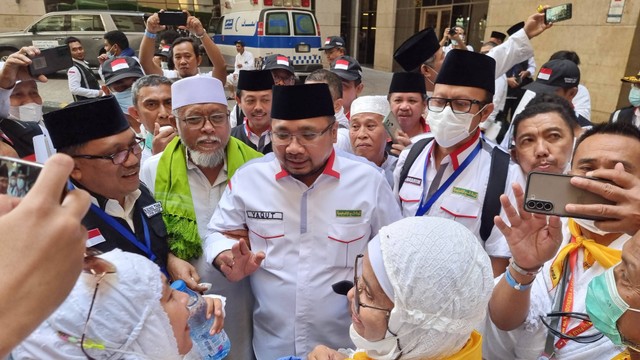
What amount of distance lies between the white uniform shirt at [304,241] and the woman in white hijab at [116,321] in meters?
0.80

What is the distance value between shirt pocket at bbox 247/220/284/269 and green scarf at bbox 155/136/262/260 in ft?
1.38

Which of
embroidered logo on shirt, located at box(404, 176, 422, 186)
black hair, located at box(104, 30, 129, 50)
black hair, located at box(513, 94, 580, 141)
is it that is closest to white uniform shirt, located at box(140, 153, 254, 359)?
embroidered logo on shirt, located at box(404, 176, 422, 186)

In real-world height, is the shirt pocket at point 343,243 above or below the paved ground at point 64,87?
above

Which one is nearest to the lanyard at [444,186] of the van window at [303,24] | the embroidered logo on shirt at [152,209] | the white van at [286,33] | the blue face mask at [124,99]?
the embroidered logo on shirt at [152,209]

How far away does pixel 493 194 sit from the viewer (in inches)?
88.2

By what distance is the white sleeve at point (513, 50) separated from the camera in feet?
10.5

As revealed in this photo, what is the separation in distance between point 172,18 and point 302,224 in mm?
3355

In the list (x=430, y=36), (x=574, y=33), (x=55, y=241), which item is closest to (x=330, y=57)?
(x=430, y=36)

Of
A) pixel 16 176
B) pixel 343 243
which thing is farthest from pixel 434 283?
pixel 16 176

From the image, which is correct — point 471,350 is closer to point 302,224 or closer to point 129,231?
point 302,224

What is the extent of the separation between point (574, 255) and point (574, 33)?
30.9 feet

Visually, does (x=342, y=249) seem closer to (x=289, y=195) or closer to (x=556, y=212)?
(x=289, y=195)

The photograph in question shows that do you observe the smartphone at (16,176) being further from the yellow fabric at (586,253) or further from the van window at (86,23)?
the van window at (86,23)

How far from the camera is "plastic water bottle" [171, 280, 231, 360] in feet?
5.50
